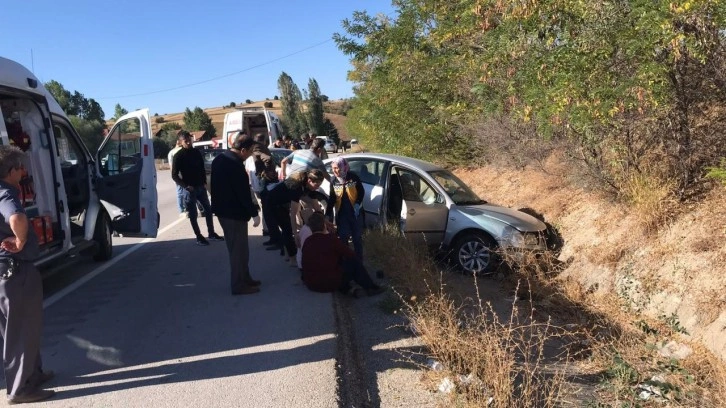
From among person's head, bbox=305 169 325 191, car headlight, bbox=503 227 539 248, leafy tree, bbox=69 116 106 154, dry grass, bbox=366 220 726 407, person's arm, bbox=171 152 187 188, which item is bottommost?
dry grass, bbox=366 220 726 407

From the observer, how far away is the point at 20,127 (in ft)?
19.8

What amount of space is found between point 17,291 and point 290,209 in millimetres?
3982

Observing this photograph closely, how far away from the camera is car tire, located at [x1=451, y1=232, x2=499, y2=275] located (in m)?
7.56

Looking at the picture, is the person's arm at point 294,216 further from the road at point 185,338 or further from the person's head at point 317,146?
the person's head at point 317,146

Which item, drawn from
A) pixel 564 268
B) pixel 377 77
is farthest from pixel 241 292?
pixel 377 77

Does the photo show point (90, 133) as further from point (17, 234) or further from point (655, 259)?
point (655, 259)

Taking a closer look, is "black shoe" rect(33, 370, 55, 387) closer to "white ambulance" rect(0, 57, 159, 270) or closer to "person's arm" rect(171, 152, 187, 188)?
"white ambulance" rect(0, 57, 159, 270)

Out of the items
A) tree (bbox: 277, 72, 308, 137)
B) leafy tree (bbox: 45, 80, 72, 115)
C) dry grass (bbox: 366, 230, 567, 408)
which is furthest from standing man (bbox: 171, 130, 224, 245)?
tree (bbox: 277, 72, 308, 137)

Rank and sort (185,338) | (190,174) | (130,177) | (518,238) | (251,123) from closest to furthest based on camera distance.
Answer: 1. (185,338)
2. (518,238)
3. (130,177)
4. (190,174)
5. (251,123)

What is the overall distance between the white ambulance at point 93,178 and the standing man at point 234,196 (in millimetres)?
1870

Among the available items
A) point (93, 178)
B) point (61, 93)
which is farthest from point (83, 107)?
point (93, 178)

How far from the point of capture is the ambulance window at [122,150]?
7.53 m

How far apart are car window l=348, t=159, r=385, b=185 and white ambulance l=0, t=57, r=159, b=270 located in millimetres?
2961

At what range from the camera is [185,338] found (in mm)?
4848
